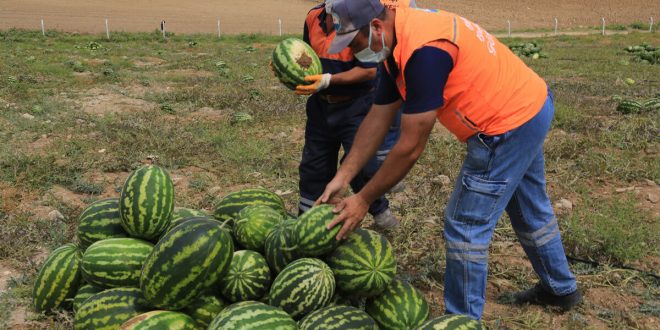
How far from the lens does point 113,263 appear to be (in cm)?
266

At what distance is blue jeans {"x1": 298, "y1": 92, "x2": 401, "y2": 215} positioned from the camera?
3990 mm

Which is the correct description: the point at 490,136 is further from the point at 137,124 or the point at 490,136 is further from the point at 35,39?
the point at 35,39

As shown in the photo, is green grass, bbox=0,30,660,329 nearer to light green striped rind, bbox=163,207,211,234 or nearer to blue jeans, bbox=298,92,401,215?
blue jeans, bbox=298,92,401,215

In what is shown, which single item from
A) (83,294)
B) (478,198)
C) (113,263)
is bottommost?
(83,294)

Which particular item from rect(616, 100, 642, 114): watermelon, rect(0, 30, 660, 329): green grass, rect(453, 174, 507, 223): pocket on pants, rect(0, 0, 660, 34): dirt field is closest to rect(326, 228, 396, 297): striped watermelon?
rect(453, 174, 507, 223): pocket on pants

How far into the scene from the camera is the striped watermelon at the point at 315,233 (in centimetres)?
266

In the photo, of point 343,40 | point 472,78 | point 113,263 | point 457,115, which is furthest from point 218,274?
point 472,78

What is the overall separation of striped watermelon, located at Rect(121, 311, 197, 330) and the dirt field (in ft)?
88.0

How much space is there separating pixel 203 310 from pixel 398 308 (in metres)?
0.95

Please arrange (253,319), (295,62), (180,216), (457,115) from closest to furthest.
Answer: (253,319) < (457,115) < (180,216) < (295,62)

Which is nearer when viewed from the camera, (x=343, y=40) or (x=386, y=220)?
(x=343, y=40)

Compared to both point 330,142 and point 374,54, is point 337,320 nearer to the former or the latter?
point 374,54

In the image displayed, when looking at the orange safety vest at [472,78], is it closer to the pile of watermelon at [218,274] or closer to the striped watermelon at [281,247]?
the pile of watermelon at [218,274]

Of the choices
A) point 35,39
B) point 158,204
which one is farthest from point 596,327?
point 35,39
